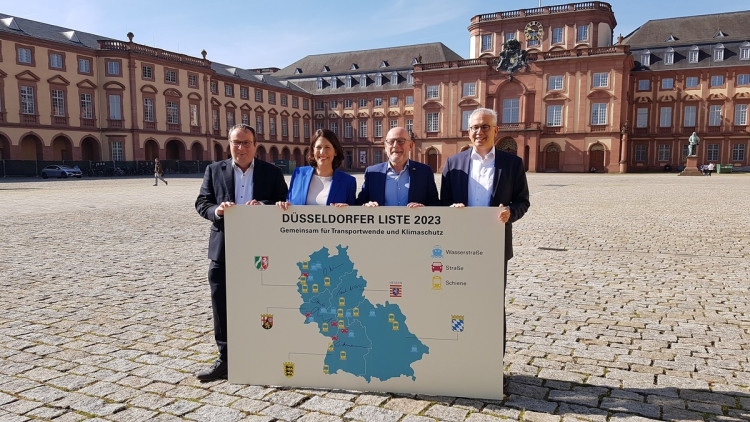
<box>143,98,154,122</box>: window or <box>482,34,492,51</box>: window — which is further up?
<box>482,34,492,51</box>: window

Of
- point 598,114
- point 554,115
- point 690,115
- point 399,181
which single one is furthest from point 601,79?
point 399,181

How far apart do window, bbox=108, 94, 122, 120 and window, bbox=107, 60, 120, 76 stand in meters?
1.96

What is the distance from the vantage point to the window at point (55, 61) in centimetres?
4606

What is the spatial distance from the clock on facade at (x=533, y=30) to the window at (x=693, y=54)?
15340 millimetres

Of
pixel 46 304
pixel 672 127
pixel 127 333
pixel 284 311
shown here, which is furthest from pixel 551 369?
pixel 672 127

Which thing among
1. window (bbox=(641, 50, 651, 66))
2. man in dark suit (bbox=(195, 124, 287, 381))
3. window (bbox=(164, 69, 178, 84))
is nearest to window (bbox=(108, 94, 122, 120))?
window (bbox=(164, 69, 178, 84))

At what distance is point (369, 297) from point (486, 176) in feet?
4.13

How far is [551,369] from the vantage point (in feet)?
14.3

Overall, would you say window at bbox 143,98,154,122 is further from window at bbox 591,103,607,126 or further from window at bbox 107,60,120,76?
window at bbox 591,103,607,126

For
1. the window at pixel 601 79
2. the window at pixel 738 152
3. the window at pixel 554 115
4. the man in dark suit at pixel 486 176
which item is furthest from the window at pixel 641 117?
the man in dark suit at pixel 486 176

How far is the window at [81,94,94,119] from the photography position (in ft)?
159

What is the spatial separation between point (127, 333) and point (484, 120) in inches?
153

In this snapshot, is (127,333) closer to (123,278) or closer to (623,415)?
(123,278)

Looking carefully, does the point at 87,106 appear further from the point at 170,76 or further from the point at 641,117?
the point at 641,117
